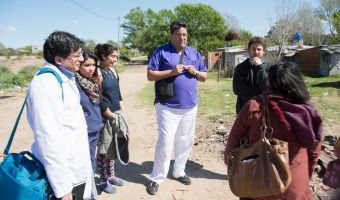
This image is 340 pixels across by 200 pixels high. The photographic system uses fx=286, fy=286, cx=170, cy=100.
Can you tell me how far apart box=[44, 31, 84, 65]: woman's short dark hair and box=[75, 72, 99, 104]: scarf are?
87 centimetres

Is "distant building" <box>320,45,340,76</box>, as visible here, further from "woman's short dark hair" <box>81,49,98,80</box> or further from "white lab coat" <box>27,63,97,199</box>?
"white lab coat" <box>27,63,97,199</box>

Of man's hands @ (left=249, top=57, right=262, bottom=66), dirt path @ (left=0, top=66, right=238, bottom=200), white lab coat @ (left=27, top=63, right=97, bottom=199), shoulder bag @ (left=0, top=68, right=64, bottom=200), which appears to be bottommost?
dirt path @ (left=0, top=66, right=238, bottom=200)

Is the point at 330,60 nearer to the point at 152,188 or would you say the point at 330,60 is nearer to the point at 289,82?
the point at 152,188

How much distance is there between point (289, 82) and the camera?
6.23 feet

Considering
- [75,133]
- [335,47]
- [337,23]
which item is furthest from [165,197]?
[337,23]

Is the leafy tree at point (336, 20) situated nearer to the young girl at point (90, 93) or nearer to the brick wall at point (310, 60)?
the brick wall at point (310, 60)

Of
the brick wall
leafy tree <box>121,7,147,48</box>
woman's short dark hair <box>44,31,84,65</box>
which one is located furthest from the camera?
leafy tree <box>121,7,147,48</box>

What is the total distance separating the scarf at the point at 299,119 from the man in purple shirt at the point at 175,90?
5.68 ft

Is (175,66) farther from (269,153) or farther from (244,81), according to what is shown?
(269,153)

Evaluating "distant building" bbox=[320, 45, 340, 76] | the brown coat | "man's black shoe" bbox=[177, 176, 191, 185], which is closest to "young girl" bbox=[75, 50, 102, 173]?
"man's black shoe" bbox=[177, 176, 191, 185]

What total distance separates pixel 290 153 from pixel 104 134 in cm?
222

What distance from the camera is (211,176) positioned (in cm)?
417

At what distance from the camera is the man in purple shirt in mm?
3551

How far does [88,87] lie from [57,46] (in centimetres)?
95
